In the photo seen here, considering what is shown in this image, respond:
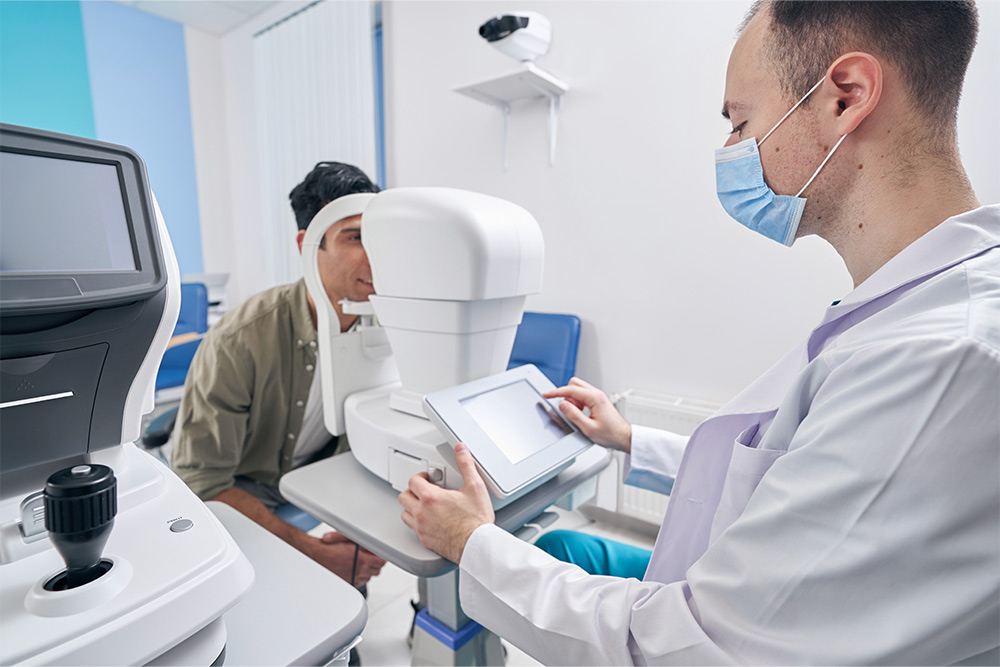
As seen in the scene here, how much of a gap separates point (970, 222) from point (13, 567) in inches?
39.3

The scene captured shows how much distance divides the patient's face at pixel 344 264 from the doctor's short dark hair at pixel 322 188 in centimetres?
23

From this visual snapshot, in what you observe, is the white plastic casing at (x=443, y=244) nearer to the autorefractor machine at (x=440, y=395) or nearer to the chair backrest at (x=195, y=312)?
the autorefractor machine at (x=440, y=395)

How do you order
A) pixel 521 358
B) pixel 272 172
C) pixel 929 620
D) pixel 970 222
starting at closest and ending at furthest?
pixel 929 620, pixel 970 222, pixel 521 358, pixel 272 172

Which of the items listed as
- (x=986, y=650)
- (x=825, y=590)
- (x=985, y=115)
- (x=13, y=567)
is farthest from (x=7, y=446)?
(x=985, y=115)

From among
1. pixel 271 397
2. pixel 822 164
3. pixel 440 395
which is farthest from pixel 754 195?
pixel 271 397

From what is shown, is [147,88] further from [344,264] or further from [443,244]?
[443,244]

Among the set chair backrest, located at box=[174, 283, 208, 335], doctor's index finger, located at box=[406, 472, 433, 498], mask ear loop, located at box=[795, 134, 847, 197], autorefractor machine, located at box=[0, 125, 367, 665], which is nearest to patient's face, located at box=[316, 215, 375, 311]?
doctor's index finger, located at box=[406, 472, 433, 498]

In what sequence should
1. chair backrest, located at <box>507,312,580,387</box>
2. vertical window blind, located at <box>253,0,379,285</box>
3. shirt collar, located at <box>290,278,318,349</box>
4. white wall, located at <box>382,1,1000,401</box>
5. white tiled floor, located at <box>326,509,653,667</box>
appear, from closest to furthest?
1. shirt collar, located at <box>290,278,318,349</box>
2. white tiled floor, located at <box>326,509,653,667</box>
3. white wall, located at <box>382,1,1000,401</box>
4. chair backrest, located at <box>507,312,580,387</box>
5. vertical window blind, located at <box>253,0,379,285</box>

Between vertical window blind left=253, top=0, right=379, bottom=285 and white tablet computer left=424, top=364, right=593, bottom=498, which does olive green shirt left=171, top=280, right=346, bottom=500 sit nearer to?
white tablet computer left=424, top=364, right=593, bottom=498

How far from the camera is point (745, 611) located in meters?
0.49

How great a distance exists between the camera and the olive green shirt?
3.89 ft

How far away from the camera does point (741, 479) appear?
622 mm

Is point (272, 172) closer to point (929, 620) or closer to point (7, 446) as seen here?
point (7, 446)

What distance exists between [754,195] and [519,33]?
1516 millimetres
